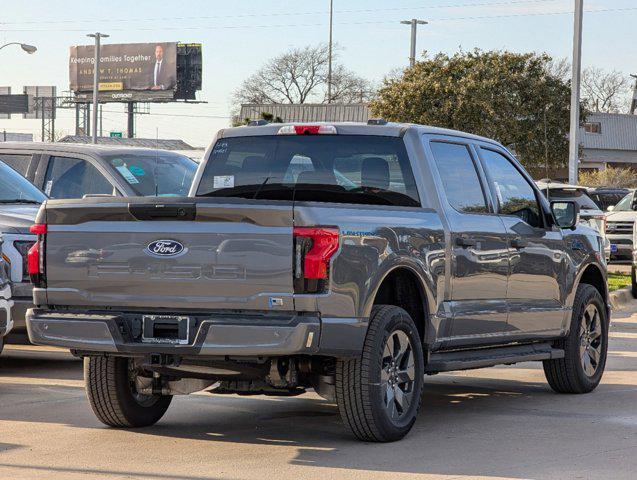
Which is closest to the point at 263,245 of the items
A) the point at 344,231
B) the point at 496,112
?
the point at 344,231

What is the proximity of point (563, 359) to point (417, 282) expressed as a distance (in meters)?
2.45

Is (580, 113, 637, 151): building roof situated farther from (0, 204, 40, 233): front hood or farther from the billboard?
(0, 204, 40, 233): front hood

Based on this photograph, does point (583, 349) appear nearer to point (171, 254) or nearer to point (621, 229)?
point (171, 254)

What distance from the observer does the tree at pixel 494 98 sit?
52906mm

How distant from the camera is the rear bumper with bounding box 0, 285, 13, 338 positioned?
9688 mm

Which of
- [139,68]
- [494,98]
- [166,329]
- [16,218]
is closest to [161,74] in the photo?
[139,68]

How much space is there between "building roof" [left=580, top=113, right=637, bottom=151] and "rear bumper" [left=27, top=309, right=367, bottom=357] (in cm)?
8436

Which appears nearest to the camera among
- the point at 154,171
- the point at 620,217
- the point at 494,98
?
the point at 154,171

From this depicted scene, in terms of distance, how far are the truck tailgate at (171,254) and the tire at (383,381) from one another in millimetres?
649

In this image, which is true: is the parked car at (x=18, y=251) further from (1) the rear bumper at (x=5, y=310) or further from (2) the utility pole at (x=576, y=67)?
(2) the utility pole at (x=576, y=67)

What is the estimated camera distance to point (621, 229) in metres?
29.0

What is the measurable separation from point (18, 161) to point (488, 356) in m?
6.71

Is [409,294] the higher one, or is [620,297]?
[409,294]

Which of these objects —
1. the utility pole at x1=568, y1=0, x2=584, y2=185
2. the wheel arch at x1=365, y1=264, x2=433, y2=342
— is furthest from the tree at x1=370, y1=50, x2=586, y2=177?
the wheel arch at x1=365, y1=264, x2=433, y2=342
